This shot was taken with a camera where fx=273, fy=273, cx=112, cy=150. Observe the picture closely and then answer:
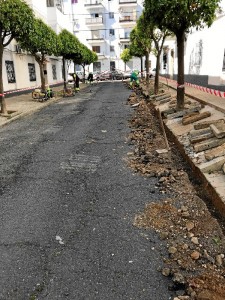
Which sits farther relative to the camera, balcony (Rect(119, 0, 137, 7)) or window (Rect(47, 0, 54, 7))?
balcony (Rect(119, 0, 137, 7))

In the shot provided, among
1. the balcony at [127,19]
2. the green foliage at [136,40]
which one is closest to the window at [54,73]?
the green foliage at [136,40]

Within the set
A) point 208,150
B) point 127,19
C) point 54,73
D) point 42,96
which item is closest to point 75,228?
point 208,150

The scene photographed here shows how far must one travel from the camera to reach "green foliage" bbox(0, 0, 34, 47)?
10523 millimetres

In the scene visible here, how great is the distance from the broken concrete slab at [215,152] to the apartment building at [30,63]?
58.3 feet

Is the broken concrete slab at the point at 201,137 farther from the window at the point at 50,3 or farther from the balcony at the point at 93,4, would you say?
the balcony at the point at 93,4

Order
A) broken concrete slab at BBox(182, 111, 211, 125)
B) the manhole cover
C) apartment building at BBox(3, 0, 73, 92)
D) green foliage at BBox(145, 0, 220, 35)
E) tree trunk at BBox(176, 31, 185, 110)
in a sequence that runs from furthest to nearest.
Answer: apartment building at BBox(3, 0, 73, 92)
tree trunk at BBox(176, 31, 185, 110)
broken concrete slab at BBox(182, 111, 211, 125)
green foliage at BBox(145, 0, 220, 35)
the manhole cover

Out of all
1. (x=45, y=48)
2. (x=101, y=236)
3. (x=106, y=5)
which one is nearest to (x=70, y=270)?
(x=101, y=236)

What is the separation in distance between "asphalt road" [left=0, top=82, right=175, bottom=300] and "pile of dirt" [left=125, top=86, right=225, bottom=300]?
13cm

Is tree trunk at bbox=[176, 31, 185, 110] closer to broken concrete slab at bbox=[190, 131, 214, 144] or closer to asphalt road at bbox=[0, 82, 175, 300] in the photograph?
asphalt road at bbox=[0, 82, 175, 300]

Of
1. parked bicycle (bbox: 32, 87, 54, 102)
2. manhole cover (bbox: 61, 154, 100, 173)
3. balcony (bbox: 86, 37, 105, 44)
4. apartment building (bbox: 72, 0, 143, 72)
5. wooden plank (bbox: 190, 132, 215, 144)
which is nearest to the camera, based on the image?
manhole cover (bbox: 61, 154, 100, 173)

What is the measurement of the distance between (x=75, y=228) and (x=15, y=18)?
32.9ft

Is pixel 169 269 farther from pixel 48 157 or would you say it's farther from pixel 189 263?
pixel 48 157

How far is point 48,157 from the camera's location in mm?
6297

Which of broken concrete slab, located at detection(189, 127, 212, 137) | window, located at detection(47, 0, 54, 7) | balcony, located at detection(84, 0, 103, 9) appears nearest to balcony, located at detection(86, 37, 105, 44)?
balcony, located at detection(84, 0, 103, 9)
